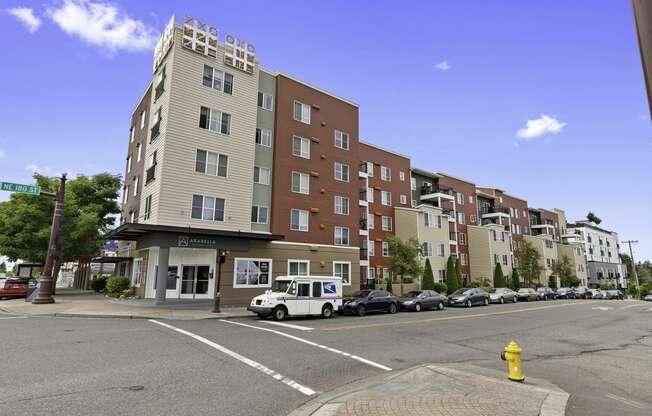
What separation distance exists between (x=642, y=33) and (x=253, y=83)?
3057 cm

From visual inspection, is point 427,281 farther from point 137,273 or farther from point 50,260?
point 50,260

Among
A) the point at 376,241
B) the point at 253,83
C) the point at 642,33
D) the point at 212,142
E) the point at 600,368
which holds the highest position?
the point at 253,83

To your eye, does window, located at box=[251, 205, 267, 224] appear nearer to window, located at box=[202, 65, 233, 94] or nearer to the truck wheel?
window, located at box=[202, 65, 233, 94]

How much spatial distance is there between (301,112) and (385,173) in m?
17.4

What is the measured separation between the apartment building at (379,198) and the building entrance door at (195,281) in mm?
18636

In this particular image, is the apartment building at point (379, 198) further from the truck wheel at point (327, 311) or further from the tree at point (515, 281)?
the tree at point (515, 281)

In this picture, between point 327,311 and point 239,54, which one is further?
point 239,54

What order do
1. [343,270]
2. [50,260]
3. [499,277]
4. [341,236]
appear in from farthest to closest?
1. [499,277]
2. [341,236]
3. [343,270]
4. [50,260]

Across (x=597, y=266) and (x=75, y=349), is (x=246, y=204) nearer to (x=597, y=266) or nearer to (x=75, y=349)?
(x=75, y=349)

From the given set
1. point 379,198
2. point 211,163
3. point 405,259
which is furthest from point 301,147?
point 379,198

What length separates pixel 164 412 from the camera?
249 inches

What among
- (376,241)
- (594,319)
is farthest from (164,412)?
(376,241)

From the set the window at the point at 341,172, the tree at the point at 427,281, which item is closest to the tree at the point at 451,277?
the tree at the point at 427,281

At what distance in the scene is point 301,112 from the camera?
32.7 m
